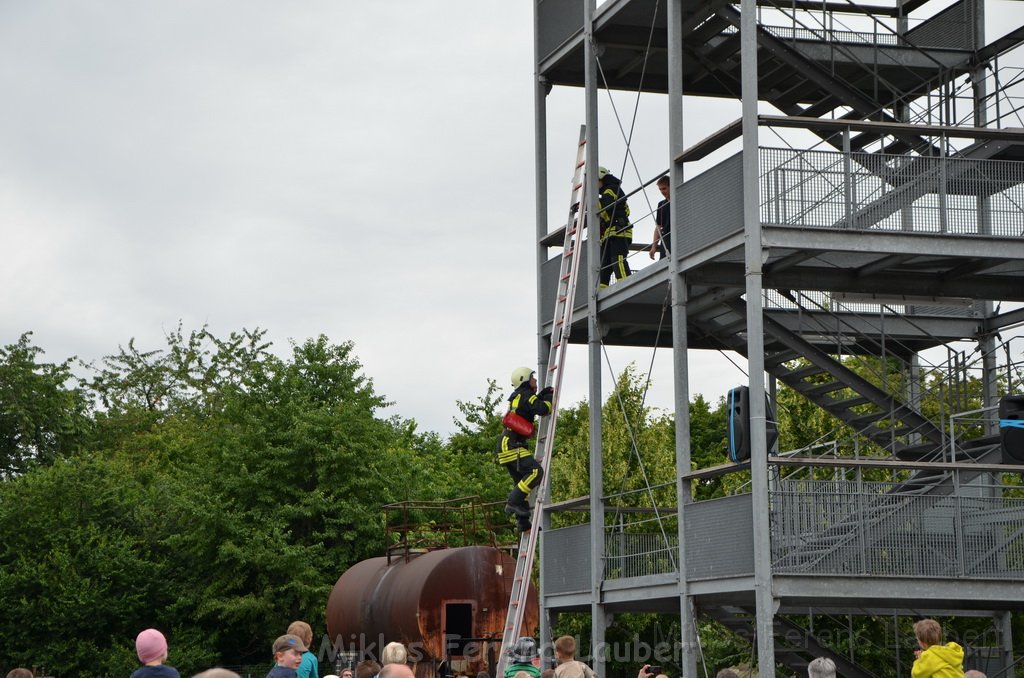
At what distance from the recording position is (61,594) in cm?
3678

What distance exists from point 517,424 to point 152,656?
12.8 m

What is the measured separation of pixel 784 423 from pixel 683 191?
13.3 meters

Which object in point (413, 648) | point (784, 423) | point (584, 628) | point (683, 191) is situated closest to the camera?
point (683, 191)

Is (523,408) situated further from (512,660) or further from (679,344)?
(512,660)

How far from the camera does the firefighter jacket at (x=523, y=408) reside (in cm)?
2161

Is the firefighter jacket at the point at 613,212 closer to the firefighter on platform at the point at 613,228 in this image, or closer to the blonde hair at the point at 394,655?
the firefighter on platform at the point at 613,228

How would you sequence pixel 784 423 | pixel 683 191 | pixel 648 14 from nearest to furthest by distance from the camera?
pixel 683 191 → pixel 648 14 → pixel 784 423

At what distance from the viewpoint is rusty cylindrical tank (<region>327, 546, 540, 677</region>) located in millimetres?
24453

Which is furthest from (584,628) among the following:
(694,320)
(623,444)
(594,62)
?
(594,62)

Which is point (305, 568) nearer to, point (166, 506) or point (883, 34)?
point (166, 506)

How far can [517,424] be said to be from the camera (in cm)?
2167

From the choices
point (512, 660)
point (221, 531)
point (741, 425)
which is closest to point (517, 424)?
point (741, 425)

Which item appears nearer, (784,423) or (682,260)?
(682,260)

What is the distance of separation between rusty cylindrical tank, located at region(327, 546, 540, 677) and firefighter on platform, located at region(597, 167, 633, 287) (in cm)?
576
